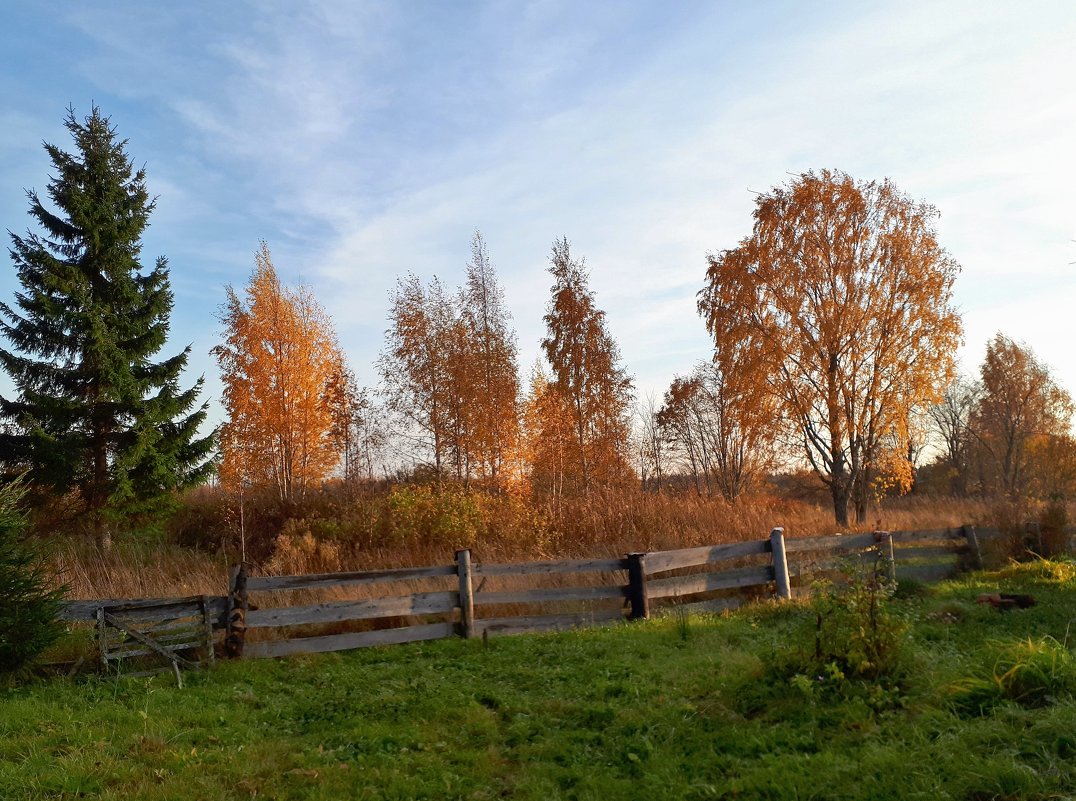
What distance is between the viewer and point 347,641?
928cm

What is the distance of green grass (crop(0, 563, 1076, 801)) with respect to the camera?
409cm

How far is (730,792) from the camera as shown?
4.23 metres

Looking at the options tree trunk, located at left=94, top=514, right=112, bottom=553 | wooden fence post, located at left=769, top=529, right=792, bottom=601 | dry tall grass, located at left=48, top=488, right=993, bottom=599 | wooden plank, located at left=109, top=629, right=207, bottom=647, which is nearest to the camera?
wooden plank, located at left=109, top=629, right=207, bottom=647

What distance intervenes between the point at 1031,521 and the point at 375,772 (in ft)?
45.9

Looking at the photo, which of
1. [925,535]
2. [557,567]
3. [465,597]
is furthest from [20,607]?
[925,535]

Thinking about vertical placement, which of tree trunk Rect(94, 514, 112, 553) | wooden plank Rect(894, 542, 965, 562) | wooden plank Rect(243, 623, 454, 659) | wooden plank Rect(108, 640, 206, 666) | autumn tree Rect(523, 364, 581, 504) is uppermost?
autumn tree Rect(523, 364, 581, 504)

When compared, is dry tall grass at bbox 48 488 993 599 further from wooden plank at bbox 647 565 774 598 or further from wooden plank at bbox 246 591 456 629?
wooden plank at bbox 647 565 774 598

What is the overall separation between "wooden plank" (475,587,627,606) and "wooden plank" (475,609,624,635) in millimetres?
236

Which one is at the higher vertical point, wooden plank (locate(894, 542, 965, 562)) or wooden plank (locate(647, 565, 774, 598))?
wooden plank (locate(647, 565, 774, 598))

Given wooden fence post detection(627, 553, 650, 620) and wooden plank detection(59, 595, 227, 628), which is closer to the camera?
wooden plank detection(59, 595, 227, 628)

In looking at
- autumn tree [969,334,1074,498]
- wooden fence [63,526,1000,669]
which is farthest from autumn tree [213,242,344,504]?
autumn tree [969,334,1074,498]

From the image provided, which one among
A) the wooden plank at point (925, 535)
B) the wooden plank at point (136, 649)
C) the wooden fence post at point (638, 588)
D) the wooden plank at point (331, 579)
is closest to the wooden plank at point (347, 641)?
the wooden plank at point (331, 579)

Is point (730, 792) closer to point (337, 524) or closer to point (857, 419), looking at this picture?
point (337, 524)

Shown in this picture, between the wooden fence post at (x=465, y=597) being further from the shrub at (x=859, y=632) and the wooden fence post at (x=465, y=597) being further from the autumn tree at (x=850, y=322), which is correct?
the autumn tree at (x=850, y=322)
